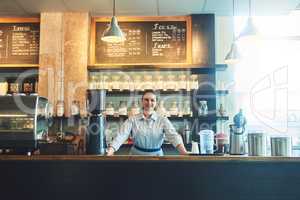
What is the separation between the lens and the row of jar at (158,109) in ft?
15.0

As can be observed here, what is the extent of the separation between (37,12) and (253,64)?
2991 mm

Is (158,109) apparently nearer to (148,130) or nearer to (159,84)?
(159,84)

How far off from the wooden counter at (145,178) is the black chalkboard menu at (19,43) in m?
2.86

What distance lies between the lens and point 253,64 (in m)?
4.98

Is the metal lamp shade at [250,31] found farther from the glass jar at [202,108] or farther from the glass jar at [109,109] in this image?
the glass jar at [109,109]

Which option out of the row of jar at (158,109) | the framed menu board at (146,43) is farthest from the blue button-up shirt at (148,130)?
the framed menu board at (146,43)

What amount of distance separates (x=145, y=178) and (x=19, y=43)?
339 cm

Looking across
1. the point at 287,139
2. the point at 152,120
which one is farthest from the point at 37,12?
the point at 287,139

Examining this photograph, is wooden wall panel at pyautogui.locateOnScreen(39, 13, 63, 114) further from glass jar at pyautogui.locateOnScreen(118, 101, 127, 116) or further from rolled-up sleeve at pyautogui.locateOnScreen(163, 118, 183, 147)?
rolled-up sleeve at pyautogui.locateOnScreen(163, 118, 183, 147)

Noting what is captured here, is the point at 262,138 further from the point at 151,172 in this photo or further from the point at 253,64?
the point at 253,64

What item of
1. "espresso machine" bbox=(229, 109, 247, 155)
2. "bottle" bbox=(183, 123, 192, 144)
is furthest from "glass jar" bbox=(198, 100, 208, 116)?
"espresso machine" bbox=(229, 109, 247, 155)

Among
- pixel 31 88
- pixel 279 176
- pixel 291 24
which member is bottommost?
pixel 279 176

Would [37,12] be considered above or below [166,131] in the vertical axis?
above

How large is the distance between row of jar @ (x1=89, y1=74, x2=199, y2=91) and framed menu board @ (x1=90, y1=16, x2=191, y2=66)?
0.19 meters
